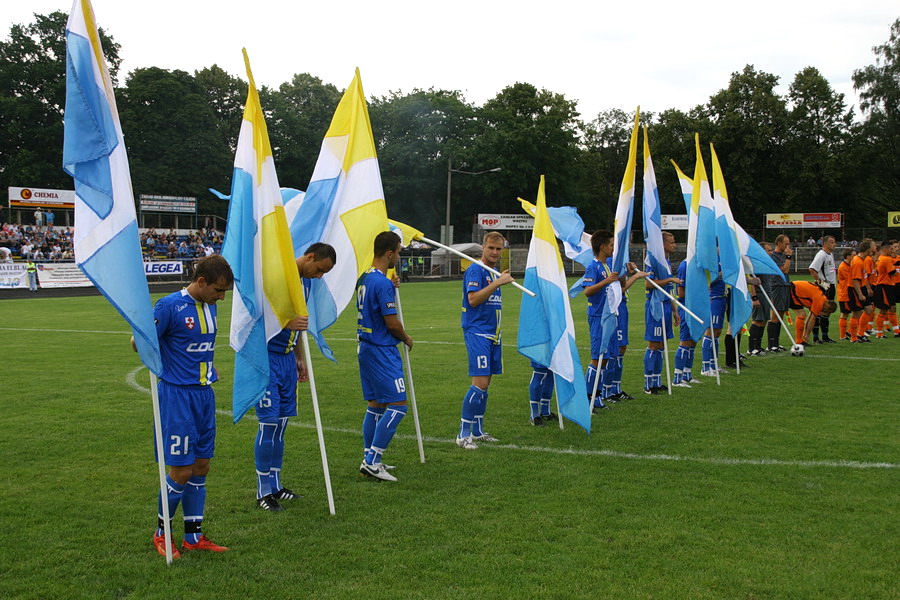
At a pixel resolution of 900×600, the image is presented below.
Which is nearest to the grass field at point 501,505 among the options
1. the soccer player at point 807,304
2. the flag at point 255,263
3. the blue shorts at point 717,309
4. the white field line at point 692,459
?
the white field line at point 692,459

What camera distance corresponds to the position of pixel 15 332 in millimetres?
20359

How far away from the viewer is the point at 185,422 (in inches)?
212

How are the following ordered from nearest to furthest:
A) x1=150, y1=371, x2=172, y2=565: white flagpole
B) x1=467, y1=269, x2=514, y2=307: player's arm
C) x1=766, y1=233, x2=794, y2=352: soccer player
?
x1=150, y1=371, x2=172, y2=565: white flagpole
x1=467, y1=269, x2=514, y2=307: player's arm
x1=766, y1=233, x2=794, y2=352: soccer player

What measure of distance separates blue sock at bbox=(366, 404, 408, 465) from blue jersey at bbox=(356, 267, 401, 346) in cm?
60

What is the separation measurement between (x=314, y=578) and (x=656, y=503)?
9.51ft

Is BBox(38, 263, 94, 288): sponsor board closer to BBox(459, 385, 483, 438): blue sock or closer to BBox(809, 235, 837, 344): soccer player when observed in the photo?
BBox(809, 235, 837, 344): soccer player

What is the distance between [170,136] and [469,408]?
61543 millimetres

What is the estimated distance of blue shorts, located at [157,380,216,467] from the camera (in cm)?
538

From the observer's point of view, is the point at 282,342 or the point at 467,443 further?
the point at 467,443

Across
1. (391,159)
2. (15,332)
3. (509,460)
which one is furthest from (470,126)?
(509,460)

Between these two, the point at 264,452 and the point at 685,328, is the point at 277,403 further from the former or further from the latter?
the point at 685,328

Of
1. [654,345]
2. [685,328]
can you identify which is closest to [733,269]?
[685,328]

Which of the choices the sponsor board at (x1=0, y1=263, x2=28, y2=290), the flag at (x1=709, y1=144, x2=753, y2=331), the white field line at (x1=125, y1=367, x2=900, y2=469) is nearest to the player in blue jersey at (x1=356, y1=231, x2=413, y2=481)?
the white field line at (x1=125, y1=367, x2=900, y2=469)

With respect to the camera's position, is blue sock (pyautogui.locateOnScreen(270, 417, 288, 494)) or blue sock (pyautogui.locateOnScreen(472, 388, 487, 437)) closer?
blue sock (pyautogui.locateOnScreen(270, 417, 288, 494))
